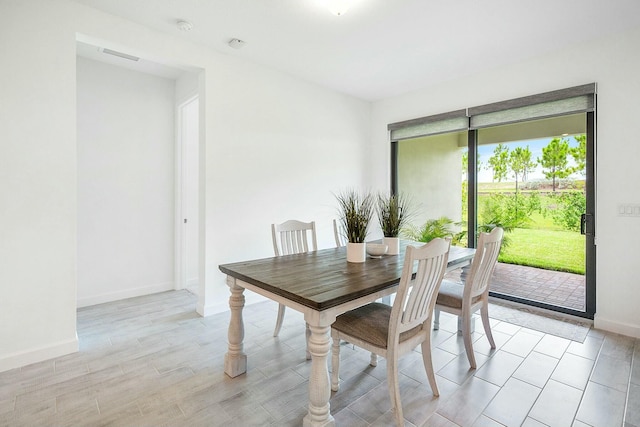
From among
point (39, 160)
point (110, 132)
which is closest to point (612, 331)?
point (39, 160)

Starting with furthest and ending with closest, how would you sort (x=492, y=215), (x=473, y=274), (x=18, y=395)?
1. (x=492, y=215)
2. (x=473, y=274)
3. (x=18, y=395)

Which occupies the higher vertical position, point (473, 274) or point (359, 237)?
point (359, 237)

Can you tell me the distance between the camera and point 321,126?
420 centimetres

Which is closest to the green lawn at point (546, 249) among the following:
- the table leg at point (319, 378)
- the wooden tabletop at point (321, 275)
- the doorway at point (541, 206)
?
the doorway at point (541, 206)

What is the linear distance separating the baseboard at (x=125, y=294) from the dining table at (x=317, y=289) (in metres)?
2.21

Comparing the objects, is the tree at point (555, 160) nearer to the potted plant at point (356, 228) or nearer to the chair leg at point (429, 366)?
the potted plant at point (356, 228)

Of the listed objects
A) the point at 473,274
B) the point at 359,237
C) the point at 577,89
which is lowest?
the point at 473,274

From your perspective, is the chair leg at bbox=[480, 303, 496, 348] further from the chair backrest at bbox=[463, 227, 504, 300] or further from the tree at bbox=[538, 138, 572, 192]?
the tree at bbox=[538, 138, 572, 192]

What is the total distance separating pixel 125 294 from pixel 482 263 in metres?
3.66

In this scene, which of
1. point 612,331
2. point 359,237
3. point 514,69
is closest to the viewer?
point 359,237

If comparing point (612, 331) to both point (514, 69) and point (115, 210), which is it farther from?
point (115, 210)

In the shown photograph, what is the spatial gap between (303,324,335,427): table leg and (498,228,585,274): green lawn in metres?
3.04

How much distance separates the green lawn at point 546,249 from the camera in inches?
128

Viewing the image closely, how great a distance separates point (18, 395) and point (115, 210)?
6.91ft
